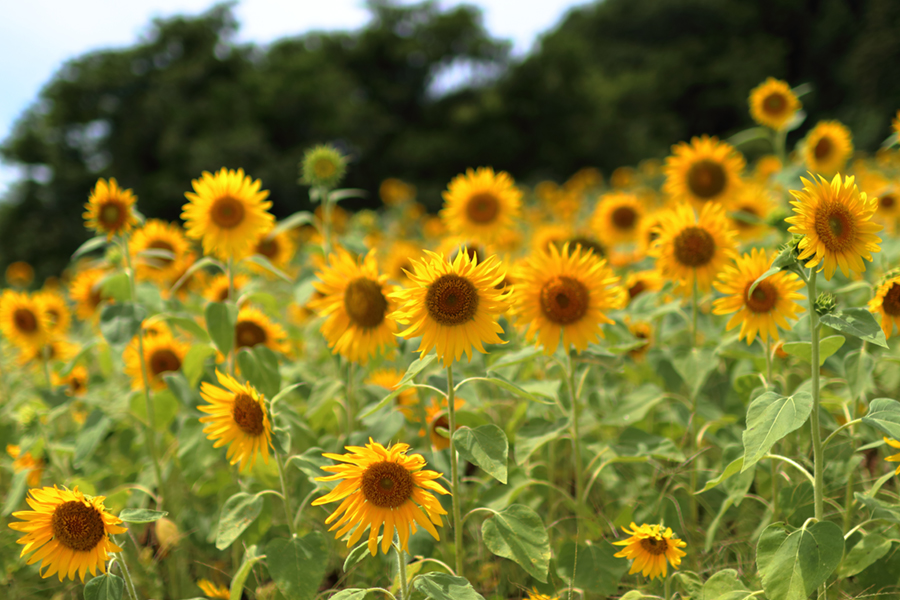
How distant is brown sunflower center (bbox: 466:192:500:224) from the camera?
313 centimetres

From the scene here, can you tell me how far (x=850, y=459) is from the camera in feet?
6.57

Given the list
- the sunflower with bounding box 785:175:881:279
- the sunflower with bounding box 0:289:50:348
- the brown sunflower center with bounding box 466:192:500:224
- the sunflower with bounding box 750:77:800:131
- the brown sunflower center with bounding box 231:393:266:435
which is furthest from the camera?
the sunflower with bounding box 750:77:800:131

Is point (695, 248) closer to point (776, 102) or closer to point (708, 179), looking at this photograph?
point (708, 179)

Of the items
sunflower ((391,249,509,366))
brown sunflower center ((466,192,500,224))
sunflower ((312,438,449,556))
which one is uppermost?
brown sunflower center ((466,192,500,224))

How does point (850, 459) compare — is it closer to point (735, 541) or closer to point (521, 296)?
point (735, 541)

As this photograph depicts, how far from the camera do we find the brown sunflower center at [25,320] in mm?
3279

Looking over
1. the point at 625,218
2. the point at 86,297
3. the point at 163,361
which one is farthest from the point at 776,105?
the point at 86,297

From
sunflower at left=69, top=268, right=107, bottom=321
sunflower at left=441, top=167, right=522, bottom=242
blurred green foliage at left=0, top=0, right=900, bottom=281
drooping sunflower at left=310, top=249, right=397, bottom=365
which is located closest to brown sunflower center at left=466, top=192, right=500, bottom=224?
sunflower at left=441, top=167, right=522, bottom=242

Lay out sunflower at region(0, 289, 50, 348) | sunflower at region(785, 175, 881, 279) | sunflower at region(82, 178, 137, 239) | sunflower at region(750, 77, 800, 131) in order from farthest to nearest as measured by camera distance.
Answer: sunflower at region(750, 77, 800, 131) < sunflower at region(0, 289, 50, 348) < sunflower at region(82, 178, 137, 239) < sunflower at region(785, 175, 881, 279)

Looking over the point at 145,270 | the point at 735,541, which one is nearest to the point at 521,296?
the point at 735,541

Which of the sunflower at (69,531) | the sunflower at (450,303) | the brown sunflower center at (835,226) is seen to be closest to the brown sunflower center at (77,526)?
the sunflower at (69,531)

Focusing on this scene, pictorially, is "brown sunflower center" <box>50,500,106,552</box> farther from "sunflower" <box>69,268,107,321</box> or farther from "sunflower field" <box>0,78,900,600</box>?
"sunflower" <box>69,268,107,321</box>

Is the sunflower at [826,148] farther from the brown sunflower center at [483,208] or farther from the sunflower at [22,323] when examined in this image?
the sunflower at [22,323]

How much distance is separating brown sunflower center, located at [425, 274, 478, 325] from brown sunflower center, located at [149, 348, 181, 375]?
2.02 metres
